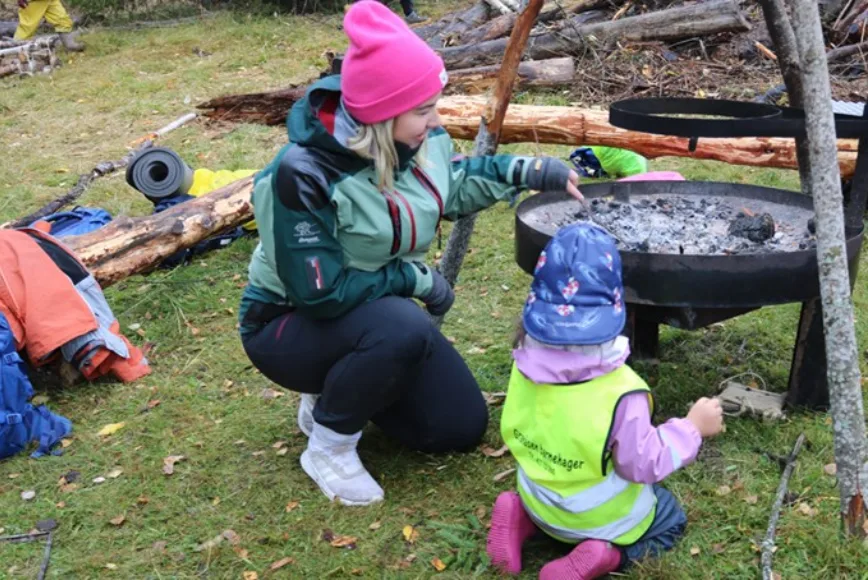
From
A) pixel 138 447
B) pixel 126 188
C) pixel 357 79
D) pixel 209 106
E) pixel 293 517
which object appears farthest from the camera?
pixel 209 106

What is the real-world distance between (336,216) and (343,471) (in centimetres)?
97

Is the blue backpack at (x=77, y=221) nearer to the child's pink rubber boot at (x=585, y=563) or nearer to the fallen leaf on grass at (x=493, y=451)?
the fallen leaf on grass at (x=493, y=451)

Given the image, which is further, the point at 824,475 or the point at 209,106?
the point at 209,106

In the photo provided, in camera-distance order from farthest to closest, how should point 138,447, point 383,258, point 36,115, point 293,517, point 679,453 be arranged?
point 36,115, point 138,447, point 293,517, point 383,258, point 679,453

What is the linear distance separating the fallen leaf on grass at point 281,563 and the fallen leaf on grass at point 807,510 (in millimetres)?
1647

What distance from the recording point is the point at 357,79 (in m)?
2.79

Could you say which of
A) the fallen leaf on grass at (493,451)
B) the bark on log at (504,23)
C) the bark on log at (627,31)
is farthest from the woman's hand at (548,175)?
the bark on log at (504,23)

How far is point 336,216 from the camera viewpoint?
2.93 m

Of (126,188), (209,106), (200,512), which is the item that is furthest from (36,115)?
(200,512)

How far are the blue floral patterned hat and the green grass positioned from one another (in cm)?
76

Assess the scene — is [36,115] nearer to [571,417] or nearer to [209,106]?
[209,106]

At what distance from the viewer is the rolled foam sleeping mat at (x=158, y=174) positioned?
645 cm

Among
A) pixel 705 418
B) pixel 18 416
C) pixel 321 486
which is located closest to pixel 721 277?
pixel 705 418

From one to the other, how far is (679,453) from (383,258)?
3.69ft
